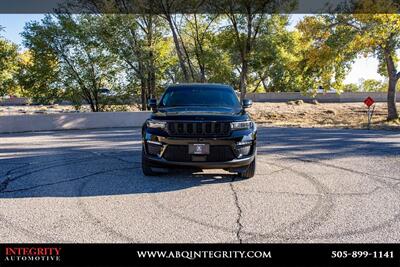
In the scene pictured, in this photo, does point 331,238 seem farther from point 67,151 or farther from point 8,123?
point 8,123

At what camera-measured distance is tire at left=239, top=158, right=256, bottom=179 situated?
5.46 metres

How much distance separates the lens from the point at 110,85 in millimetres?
19516

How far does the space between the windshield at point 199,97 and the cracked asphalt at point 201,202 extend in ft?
4.60

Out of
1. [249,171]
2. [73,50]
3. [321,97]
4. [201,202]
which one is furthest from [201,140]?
[321,97]

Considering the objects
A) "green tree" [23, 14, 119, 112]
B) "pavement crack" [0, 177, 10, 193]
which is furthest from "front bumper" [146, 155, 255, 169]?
"green tree" [23, 14, 119, 112]

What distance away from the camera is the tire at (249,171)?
546 cm

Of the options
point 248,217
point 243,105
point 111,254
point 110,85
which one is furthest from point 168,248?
point 110,85

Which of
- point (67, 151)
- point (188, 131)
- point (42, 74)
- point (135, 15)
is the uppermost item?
point (135, 15)

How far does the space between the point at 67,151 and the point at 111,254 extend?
666 cm

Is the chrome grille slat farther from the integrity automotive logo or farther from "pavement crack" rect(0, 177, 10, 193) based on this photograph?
"pavement crack" rect(0, 177, 10, 193)

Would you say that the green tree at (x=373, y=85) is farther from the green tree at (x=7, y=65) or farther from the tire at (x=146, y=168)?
the tire at (x=146, y=168)

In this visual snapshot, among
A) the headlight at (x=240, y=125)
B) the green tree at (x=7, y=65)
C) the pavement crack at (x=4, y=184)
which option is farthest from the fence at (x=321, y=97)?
the pavement crack at (x=4, y=184)

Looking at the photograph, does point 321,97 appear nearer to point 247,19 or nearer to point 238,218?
point 247,19

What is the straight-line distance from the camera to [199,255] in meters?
2.96
